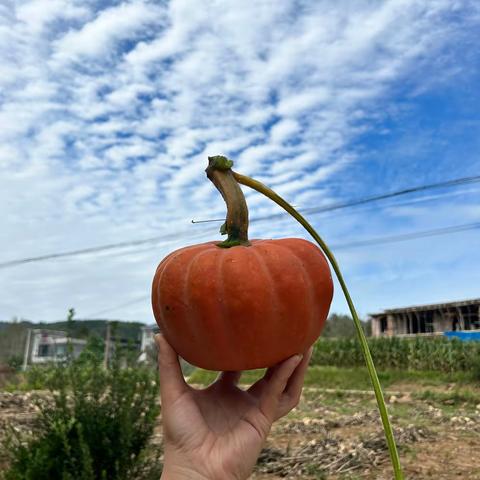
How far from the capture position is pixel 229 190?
1.35 meters

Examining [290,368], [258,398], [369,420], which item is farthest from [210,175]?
[369,420]

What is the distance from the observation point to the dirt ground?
13.9ft

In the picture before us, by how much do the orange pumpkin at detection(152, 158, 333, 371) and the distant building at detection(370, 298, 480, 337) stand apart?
1028 inches

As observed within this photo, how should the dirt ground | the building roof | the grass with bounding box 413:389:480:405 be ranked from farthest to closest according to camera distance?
the building roof < the grass with bounding box 413:389:480:405 < the dirt ground

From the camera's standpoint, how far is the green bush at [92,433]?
338 cm

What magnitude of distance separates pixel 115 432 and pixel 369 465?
→ 2033mm

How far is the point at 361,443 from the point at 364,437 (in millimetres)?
283

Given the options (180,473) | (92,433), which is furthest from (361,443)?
(180,473)

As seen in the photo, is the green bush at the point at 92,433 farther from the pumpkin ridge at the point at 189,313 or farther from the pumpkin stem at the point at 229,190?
the pumpkin stem at the point at 229,190

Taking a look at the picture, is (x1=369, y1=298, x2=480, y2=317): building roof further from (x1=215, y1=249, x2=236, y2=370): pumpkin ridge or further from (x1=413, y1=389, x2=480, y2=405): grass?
(x1=215, y1=249, x2=236, y2=370): pumpkin ridge

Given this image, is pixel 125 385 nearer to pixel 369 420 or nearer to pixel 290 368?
pixel 290 368

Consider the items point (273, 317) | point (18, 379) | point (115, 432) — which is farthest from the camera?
point (18, 379)

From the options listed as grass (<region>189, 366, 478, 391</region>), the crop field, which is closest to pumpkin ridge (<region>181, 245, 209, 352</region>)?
the crop field

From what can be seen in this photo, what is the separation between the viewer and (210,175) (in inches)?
54.2
